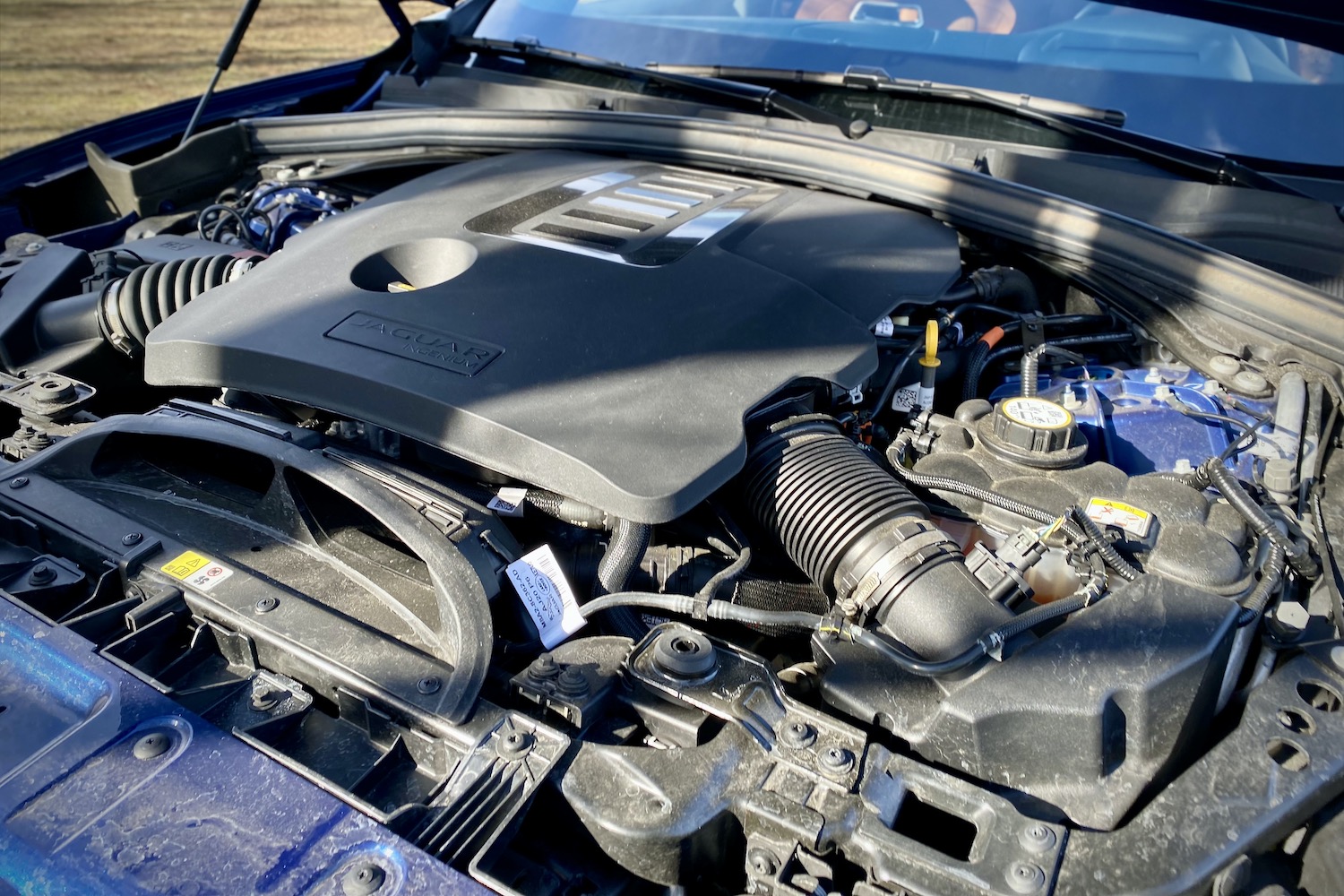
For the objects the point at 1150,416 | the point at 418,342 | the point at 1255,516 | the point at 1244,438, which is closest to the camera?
→ the point at 1255,516

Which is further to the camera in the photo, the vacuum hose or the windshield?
the windshield

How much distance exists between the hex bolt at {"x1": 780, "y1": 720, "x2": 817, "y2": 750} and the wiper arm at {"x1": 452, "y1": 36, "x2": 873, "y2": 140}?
1.37 metres

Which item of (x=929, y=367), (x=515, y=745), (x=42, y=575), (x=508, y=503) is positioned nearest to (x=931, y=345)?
(x=929, y=367)

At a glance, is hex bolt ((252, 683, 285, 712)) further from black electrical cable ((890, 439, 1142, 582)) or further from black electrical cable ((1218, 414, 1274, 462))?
black electrical cable ((1218, 414, 1274, 462))

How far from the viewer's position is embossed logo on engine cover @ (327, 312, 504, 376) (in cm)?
138

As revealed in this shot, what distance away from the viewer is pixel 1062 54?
2.11m

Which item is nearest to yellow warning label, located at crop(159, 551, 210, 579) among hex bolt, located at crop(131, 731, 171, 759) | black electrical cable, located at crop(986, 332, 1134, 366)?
hex bolt, located at crop(131, 731, 171, 759)

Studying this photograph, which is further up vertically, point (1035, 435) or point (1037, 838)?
point (1035, 435)

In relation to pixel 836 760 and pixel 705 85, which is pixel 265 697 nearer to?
pixel 836 760

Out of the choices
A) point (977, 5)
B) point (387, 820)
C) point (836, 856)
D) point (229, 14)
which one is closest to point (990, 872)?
point (836, 856)

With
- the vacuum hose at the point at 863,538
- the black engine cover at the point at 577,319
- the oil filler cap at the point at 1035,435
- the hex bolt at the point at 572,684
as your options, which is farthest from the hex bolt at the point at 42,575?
the oil filler cap at the point at 1035,435

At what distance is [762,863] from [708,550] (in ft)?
1.63

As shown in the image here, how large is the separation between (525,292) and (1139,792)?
3.37 ft

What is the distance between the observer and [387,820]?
1.04 m
